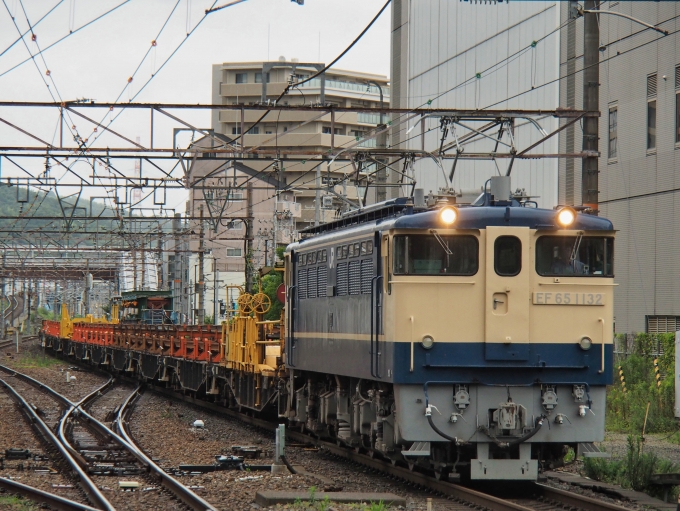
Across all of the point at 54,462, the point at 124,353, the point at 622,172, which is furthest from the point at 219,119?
the point at 54,462

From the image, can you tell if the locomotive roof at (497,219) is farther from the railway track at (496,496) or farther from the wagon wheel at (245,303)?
the wagon wheel at (245,303)

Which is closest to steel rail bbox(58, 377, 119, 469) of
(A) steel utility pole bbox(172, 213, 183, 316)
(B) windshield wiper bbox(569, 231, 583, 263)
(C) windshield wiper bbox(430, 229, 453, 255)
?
(C) windshield wiper bbox(430, 229, 453, 255)

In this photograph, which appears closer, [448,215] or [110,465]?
[448,215]

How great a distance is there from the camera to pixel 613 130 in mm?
31094

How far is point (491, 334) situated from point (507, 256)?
982mm

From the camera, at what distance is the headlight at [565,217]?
42.7 feet


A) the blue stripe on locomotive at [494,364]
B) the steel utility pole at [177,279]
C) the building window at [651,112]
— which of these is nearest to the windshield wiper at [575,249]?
the blue stripe on locomotive at [494,364]

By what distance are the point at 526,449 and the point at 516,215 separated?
2805 millimetres

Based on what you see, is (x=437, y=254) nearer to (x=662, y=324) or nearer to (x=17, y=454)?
(x=17, y=454)

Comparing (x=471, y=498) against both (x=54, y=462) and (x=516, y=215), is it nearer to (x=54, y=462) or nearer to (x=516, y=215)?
(x=516, y=215)

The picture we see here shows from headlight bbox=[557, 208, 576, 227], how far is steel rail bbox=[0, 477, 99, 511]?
20.8 feet

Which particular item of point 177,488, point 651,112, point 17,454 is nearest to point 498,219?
point 177,488

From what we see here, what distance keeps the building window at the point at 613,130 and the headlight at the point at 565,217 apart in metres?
18.8

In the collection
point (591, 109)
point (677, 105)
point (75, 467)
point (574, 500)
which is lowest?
point (75, 467)
